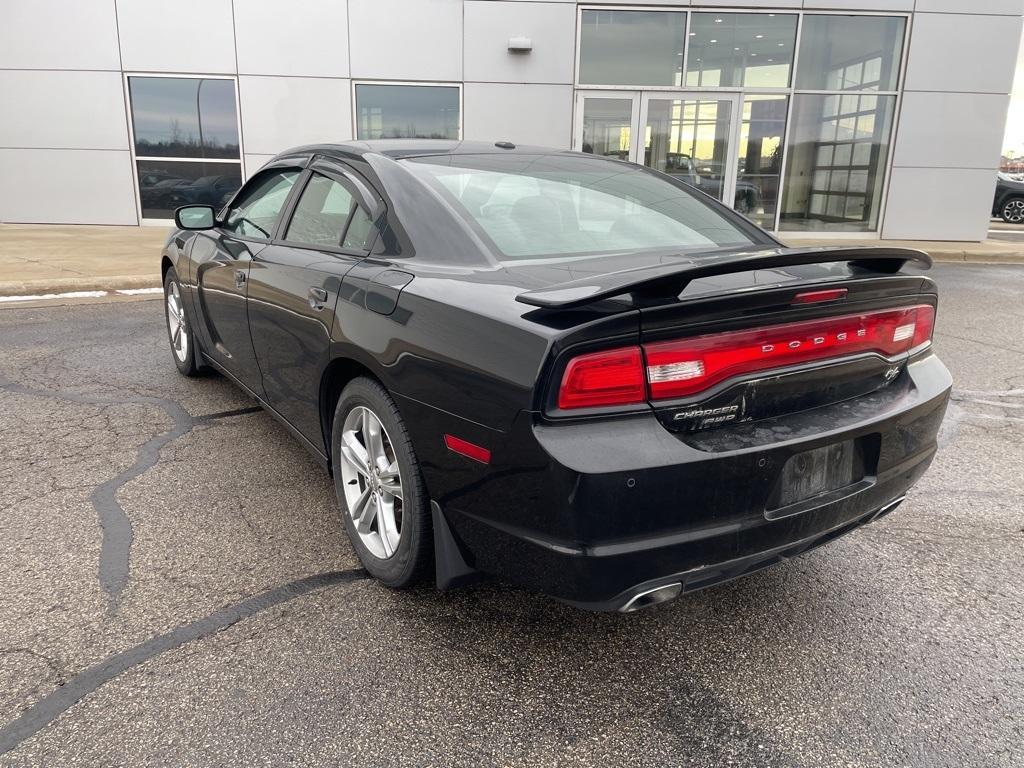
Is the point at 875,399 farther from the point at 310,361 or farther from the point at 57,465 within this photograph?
the point at 57,465

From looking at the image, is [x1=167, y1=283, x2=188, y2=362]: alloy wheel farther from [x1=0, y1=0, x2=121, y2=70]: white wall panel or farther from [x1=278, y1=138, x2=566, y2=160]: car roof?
[x1=0, y1=0, x2=121, y2=70]: white wall panel

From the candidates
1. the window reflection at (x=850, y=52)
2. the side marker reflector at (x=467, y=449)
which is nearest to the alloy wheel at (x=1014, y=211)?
the window reflection at (x=850, y=52)

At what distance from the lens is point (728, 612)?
8.45 ft

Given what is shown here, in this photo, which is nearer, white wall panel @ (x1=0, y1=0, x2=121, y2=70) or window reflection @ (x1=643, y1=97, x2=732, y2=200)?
white wall panel @ (x1=0, y1=0, x2=121, y2=70)

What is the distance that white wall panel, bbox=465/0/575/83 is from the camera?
13328 millimetres

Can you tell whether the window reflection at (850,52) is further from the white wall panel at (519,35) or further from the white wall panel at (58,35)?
the white wall panel at (58,35)

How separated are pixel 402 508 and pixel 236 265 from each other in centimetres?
184

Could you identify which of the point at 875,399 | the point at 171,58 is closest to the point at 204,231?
the point at 875,399

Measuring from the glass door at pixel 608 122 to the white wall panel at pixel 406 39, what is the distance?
2345 mm

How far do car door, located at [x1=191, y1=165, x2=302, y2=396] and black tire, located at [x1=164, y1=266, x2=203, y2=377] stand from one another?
0.43 m

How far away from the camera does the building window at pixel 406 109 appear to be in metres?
13.7

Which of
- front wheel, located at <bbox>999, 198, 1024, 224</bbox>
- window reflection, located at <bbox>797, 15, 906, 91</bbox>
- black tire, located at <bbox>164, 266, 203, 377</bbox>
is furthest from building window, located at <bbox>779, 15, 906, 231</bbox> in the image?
black tire, located at <bbox>164, 266, 203, 377</bbox>

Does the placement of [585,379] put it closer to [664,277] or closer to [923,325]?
[664,277]

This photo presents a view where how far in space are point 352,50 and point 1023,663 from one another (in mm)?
13734
